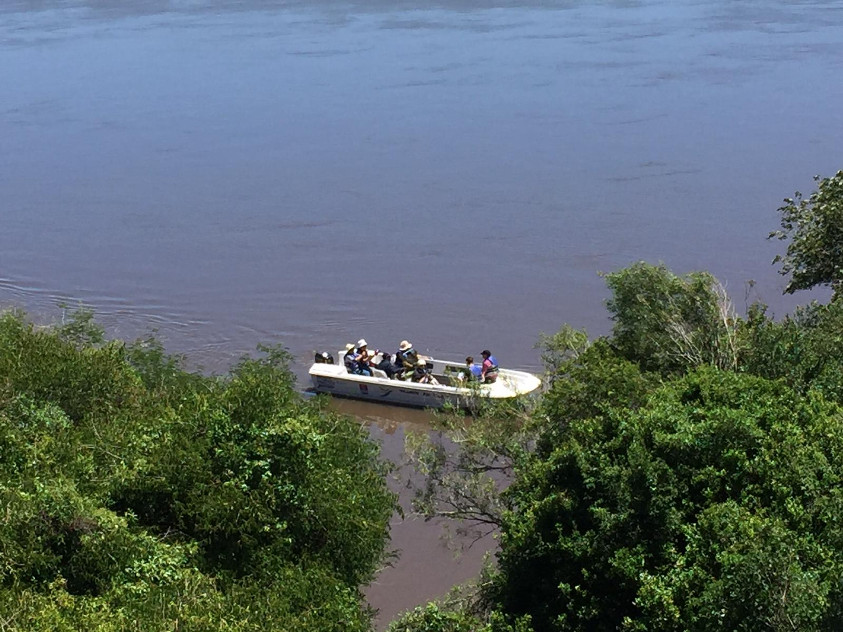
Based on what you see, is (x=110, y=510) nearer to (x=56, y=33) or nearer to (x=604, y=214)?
(x=604, y=214)

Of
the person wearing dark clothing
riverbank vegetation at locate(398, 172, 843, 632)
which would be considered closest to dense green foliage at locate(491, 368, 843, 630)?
riverbank vegetation at locate(398, 172, 843, 632)

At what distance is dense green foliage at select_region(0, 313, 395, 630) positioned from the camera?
931cm

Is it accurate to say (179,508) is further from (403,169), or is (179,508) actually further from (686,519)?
(403,169)

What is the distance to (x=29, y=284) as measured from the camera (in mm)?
31391

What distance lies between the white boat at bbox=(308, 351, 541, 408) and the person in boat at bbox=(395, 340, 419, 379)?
0.87ft

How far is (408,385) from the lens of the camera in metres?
22.1

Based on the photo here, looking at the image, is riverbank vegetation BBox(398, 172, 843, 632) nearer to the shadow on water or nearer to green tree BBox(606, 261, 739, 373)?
green tree BBox(606, 261, 739, 373)

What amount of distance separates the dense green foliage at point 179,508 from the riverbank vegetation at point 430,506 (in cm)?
2

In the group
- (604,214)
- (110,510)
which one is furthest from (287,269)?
(110,510)

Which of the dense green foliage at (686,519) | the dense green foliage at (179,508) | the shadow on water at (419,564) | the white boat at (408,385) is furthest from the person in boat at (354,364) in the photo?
the dense green foliage at (686,519)

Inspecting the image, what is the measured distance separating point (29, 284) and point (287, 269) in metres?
7.18

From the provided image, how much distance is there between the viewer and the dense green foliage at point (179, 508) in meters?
9.31

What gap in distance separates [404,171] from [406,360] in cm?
1675

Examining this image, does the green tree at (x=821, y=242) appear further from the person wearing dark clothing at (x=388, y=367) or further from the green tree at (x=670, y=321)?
the person wearing dark clothing at (x=388, y=367)
